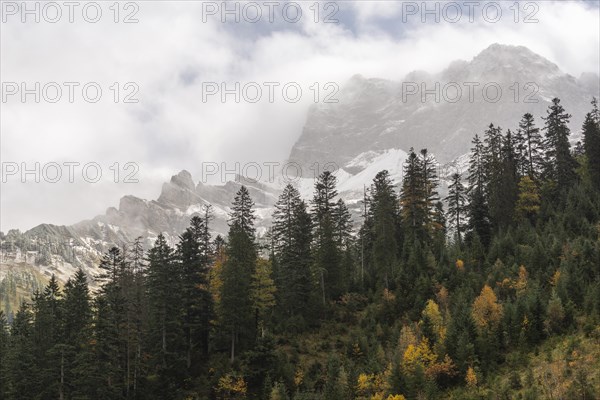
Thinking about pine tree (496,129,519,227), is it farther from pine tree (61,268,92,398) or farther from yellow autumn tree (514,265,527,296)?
pine tree (61,268,92,398)

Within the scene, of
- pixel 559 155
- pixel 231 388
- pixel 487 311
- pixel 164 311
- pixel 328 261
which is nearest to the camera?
pixel 487 311

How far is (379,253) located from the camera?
53500mm

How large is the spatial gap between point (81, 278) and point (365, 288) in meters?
26.7

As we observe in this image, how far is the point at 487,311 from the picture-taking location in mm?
34344

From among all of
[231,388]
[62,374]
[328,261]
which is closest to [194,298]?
[231,388]

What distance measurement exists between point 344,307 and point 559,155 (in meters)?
30.8

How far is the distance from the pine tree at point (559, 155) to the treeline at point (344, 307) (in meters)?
0.24

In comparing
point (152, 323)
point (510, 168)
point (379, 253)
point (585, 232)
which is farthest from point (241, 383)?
point (510, 168)

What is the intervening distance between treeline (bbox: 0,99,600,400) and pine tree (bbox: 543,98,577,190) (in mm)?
241

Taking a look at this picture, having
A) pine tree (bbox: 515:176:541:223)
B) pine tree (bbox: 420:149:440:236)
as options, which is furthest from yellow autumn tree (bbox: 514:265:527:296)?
pine tree (bbox: 420:149:440:236)

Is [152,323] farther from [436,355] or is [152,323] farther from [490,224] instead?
[490,224]

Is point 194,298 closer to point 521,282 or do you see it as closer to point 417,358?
point 417,358

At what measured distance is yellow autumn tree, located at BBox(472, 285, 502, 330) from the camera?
32688mm

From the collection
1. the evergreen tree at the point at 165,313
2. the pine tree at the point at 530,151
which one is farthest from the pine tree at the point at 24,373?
the pine tree at the point at 530,151
